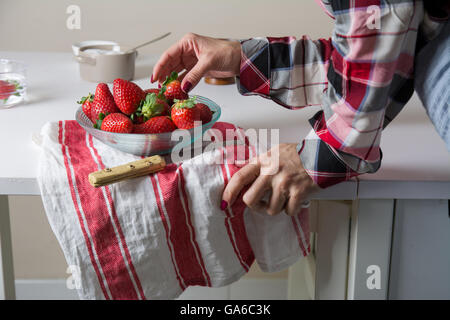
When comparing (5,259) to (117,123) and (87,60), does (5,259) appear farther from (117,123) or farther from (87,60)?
(87,60)

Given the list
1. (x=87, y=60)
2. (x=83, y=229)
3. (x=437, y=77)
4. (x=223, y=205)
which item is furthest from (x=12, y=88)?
(x=437, y=77)

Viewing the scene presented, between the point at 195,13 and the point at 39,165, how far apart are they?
3.00 ft

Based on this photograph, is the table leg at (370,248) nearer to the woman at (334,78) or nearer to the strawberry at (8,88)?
the woman at (334,78)

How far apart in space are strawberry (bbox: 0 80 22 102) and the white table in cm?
3

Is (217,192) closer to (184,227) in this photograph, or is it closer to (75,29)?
(184,227)

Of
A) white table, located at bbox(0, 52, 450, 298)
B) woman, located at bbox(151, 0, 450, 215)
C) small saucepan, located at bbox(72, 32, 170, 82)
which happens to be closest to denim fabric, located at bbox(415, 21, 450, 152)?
woman, located at bbox(151, 0, 450, 215)

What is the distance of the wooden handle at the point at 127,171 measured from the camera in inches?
29.6

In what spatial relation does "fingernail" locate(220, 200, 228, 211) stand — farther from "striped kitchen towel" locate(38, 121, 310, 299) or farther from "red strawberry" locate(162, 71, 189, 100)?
"red strawberry" locate(162, 71, 189, 100)

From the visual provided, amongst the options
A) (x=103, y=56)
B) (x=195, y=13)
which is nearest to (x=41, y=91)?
(x=103, y=56)

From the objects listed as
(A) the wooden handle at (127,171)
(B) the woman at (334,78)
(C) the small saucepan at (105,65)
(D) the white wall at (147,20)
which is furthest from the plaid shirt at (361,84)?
(D) the white wall at (147,20)

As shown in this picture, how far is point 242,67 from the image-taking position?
970mm

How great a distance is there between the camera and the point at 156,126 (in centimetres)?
82

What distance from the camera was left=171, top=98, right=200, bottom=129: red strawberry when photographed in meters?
0.82

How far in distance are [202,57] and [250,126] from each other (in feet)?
0.49
